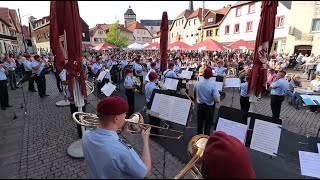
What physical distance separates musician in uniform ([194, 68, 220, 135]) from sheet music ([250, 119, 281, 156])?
2015 millimetres

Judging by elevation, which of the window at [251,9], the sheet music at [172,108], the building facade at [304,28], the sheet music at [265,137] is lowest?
the sheet music at [265,137]

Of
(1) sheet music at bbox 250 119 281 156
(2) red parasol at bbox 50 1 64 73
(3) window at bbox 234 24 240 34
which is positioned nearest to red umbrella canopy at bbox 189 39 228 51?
(1) sheet music at bbox 250 119 281 156

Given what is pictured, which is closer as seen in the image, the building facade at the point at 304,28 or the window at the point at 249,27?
the building facade at the point at 304,28

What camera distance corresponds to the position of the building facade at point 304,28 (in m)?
23.2

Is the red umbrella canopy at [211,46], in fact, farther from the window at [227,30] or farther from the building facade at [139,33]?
the building facade at [139,33]

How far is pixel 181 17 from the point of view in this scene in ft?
173

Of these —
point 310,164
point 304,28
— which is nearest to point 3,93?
point 310,164

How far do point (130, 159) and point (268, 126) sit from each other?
257 centimetres

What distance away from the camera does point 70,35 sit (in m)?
4.00

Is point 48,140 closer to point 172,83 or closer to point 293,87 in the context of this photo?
point 172,83

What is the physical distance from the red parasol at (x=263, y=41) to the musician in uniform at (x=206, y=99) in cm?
100

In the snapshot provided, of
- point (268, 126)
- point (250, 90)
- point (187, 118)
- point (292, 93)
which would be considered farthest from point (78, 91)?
point (292, 93)

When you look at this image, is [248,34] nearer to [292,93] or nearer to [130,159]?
[292,93]

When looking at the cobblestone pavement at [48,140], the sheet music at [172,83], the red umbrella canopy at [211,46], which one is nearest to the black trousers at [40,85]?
the cobblestone pavement at [48,140]
